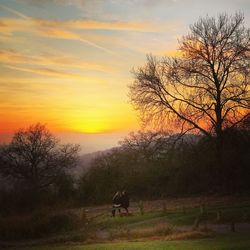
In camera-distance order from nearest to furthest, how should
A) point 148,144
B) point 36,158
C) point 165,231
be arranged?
point 165,231 → point 148,144 → point 36,158

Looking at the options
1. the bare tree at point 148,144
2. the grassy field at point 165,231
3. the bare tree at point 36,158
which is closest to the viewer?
the grassy field at point 165,231

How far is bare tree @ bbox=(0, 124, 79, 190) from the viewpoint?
64.2 metres

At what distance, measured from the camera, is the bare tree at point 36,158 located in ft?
211

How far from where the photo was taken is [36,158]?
6644 cm

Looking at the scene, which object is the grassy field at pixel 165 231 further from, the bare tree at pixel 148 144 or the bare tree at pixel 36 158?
the bare tree at pixel 36 158

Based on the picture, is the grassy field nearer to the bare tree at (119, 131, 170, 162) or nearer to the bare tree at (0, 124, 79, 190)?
the bare tree at (119, 131, 170, 162)

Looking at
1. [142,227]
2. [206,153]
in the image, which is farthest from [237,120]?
[142,227]

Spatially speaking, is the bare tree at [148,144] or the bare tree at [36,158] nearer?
the bare tree at [148,144]

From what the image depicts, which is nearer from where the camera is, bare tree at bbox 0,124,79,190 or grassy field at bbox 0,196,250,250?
grassy field at bbox 0,196,250,250

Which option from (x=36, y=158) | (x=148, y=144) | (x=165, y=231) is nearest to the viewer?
(x=165, y=231)

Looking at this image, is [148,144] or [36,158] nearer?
[148,144]

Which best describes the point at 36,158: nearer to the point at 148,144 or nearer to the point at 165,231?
the point at 148,144

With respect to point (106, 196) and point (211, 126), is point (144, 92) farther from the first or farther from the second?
point (106, 196)

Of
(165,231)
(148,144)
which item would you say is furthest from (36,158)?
(165,231)
